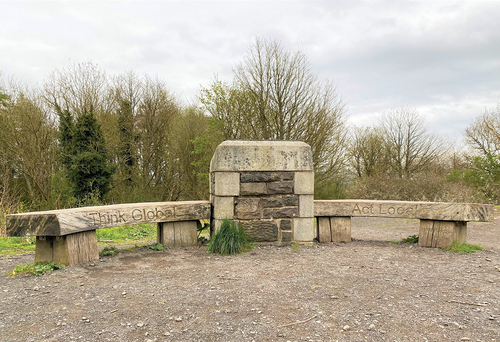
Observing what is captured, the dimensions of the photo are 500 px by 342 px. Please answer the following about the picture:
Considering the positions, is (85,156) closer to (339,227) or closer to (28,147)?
(28,147)

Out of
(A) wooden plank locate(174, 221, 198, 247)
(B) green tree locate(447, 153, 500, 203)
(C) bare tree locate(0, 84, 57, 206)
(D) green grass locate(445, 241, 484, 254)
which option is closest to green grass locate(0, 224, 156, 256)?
(A) wooden plank locate(174, 221, 198, 247)

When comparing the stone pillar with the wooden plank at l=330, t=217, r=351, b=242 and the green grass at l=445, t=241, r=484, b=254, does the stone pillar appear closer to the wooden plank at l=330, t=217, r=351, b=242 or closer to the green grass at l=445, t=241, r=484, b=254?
the wooden plank at l=330, t=217, r=351, b=242

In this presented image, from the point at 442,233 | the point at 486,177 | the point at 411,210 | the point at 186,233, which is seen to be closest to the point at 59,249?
the point at 186,233

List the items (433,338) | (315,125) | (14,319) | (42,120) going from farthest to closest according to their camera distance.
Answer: (42,120)
(315,125)
(14,319)
(433,338)

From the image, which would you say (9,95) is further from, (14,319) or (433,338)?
(433,338)

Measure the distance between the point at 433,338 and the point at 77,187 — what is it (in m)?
11.7

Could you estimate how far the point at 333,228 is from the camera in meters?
5.08

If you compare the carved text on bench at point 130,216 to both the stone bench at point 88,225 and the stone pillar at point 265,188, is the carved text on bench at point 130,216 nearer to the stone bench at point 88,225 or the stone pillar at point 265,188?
the stone bench at point 88,225

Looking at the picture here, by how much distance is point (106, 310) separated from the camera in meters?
2.60

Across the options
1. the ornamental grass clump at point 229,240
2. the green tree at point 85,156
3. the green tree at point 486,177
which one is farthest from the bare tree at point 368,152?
the ornamental grass clump at point 229,240

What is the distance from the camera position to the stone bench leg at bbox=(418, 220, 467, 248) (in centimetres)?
467

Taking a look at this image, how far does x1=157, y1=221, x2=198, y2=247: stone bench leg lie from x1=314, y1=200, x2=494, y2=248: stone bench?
5.96ft

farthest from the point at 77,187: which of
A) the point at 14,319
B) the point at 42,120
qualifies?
the point at 14,319

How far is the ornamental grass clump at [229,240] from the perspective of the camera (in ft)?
14.2
